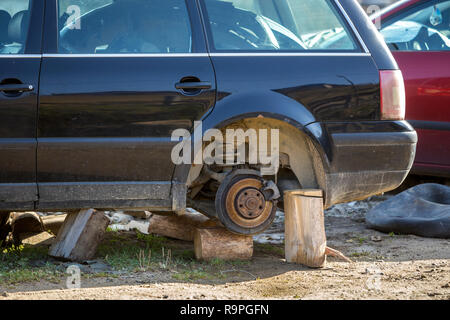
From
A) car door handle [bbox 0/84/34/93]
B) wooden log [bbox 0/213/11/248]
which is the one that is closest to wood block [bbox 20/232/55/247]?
wooden log [bbox 0/213/11/248]

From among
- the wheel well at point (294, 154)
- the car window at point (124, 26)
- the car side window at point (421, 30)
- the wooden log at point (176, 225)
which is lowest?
the wooden log at point (176, 225)

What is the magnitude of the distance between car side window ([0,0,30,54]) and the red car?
11.1 ft

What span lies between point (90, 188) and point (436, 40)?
3.60m

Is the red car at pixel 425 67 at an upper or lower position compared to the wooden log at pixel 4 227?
upper

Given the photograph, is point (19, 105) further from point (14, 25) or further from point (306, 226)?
point (306, 226)

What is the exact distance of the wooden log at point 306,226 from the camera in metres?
4.45

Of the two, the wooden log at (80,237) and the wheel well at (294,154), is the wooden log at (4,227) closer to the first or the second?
the wooden log at (80,237)

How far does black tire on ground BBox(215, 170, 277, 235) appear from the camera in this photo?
14.6 ft

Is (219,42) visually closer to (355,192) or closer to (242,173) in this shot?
(242,173)

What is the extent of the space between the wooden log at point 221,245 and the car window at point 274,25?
1.27 m

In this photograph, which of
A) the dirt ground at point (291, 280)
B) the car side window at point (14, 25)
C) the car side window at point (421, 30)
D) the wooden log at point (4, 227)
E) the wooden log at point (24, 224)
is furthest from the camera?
the car side window at point (421, 30)

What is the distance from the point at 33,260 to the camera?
15.1 feet

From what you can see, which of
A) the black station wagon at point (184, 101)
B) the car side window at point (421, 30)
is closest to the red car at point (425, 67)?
the car side window at point (421, 30)

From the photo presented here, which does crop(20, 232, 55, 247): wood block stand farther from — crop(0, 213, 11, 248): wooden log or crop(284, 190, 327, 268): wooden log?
crop(284, 190, 327, 268): wooden log
